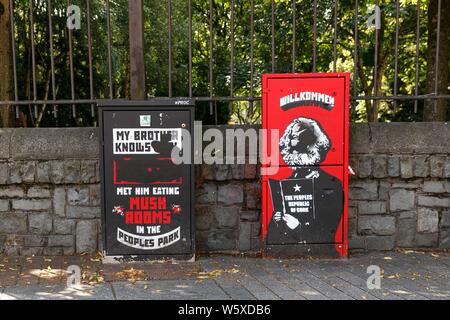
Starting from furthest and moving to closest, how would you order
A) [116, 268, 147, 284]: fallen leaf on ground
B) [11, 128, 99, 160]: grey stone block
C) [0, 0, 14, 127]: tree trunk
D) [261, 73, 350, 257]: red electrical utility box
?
[0, 0, 14, 127]: tree trunk → [11, 128, 99, 160]: grey stone block → [261, 73, 350, 257]: red electrical utility box → [116, 268, 147, 284]: fallen leaf on ground

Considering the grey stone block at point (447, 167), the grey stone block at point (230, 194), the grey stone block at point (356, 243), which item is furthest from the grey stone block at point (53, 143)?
the grey stone block at point (447, 167)

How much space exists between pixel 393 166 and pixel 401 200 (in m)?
0.39

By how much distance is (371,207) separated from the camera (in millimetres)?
5164

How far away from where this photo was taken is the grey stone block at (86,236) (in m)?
5.04

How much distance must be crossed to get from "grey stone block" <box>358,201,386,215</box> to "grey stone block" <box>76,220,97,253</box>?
112 inches

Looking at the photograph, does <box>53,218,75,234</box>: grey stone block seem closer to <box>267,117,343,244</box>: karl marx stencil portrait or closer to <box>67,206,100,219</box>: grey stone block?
<box>67,206,100,219</box>: grey stone block

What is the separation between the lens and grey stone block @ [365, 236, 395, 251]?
204 inches

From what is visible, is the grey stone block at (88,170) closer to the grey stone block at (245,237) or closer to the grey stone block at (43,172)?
the grey stone block at (43,172)

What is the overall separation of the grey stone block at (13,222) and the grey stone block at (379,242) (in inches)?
144

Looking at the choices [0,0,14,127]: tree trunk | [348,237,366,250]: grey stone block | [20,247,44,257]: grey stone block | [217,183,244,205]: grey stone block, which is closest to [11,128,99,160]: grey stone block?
[0,0,14,127]: tree trunk

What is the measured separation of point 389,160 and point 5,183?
13.3ft

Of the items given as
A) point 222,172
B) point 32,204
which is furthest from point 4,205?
point 222,172

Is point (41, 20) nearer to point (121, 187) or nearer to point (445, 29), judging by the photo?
point (121, 187)

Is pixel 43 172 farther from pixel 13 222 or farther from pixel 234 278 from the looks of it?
pixel 234 278
